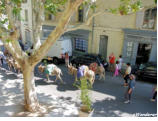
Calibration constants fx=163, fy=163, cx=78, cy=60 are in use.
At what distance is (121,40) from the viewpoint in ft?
46.0

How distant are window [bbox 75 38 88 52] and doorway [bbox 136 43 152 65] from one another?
5.11 m

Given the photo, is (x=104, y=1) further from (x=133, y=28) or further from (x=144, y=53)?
(x=144, y=53)

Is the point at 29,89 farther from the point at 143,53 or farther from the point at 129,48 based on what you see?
the point at 143,53

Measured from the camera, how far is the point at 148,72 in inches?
429

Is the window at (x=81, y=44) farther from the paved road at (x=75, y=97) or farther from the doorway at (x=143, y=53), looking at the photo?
the paved road at (x=75, y=97)

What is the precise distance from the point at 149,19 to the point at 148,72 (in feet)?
14.9

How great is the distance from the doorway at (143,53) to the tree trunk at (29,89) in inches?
386

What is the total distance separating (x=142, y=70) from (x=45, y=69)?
6.61 meters

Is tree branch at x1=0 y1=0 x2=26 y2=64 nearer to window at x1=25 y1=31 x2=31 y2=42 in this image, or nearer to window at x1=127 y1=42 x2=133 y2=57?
window at x1=127 y1=42 x2=133 y2=57

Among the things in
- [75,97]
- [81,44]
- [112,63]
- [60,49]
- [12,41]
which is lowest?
[75,97]

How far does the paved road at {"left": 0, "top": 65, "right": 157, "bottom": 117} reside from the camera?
→ 297 inches

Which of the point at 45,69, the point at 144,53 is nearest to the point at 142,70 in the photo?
the point at 144,53

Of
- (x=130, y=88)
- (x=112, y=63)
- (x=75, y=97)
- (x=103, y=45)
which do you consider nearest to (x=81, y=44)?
(x=103, y=45)

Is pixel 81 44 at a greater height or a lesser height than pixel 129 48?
greater
